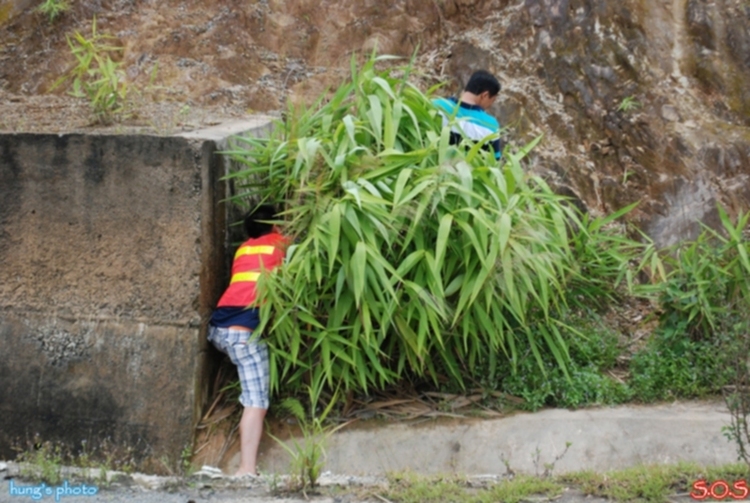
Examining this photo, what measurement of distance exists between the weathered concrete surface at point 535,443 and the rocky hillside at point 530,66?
230cm

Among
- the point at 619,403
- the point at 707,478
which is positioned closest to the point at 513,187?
the point at 619,403

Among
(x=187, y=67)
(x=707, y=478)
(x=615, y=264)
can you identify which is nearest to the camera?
(x=707, y=478)

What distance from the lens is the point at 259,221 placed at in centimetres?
504

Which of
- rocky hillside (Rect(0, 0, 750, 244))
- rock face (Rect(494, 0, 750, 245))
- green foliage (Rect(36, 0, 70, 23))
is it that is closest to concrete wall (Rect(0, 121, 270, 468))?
rocky hillside (Rect(0, 0, 750, 244))

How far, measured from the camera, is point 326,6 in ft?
27.0

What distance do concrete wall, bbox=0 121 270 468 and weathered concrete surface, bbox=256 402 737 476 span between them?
0.63 metres

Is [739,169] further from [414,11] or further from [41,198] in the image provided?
[41,198]

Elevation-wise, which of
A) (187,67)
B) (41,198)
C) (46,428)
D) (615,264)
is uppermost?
(187,67)

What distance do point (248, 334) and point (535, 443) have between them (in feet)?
5.61

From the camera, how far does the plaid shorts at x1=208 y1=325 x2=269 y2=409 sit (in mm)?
4840

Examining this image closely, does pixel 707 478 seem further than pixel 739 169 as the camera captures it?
No

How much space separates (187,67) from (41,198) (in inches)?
121

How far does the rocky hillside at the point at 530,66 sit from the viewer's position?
687 cm

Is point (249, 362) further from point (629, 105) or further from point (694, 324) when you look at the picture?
point (629, 105)
